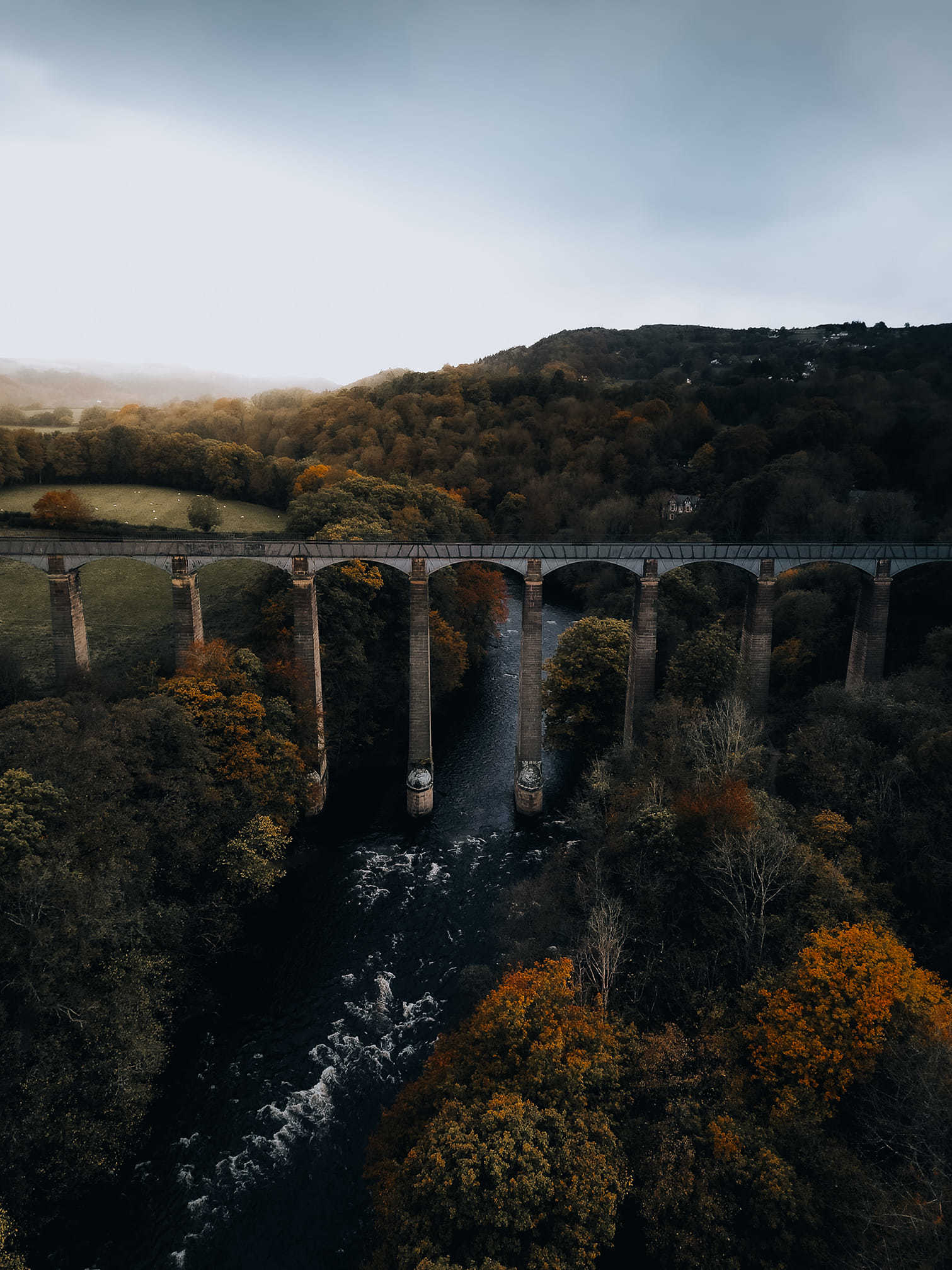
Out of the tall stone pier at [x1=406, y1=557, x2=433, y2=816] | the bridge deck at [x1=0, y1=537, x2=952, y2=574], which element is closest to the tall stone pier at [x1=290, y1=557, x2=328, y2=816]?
the bridge deck at [x1=0, y1=537, x2=952, y2=574]

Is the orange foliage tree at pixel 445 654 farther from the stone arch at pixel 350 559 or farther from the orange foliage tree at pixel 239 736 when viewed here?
the orange foliage tree at pixel 239 736

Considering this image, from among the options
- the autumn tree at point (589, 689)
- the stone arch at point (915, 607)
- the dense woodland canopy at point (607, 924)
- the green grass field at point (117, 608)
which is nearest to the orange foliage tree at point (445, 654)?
the dense woodland canopy at point (607, 924)

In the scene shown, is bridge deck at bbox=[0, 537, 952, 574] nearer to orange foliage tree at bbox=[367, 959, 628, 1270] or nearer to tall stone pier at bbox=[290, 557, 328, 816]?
tall stone pier at bbox=[290, 557, 328, 816]

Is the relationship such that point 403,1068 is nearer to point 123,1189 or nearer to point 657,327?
point 123,1189

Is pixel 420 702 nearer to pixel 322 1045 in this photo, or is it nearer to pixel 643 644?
pixel 643 644

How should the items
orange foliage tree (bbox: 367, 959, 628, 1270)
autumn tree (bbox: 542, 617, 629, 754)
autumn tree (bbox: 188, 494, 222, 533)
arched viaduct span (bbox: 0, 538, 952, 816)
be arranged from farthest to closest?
autumn tree (bbox: 188, 494, 222, 533)
autumn tree (bbox: 542, 617, 629, 754)
arched viaduct span (bbox: 0, 538, 952, 816)
orange foliage tree (bbox: 367, 959, 628, 1270)

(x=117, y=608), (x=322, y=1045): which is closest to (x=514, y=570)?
(x=322, y=1045)
